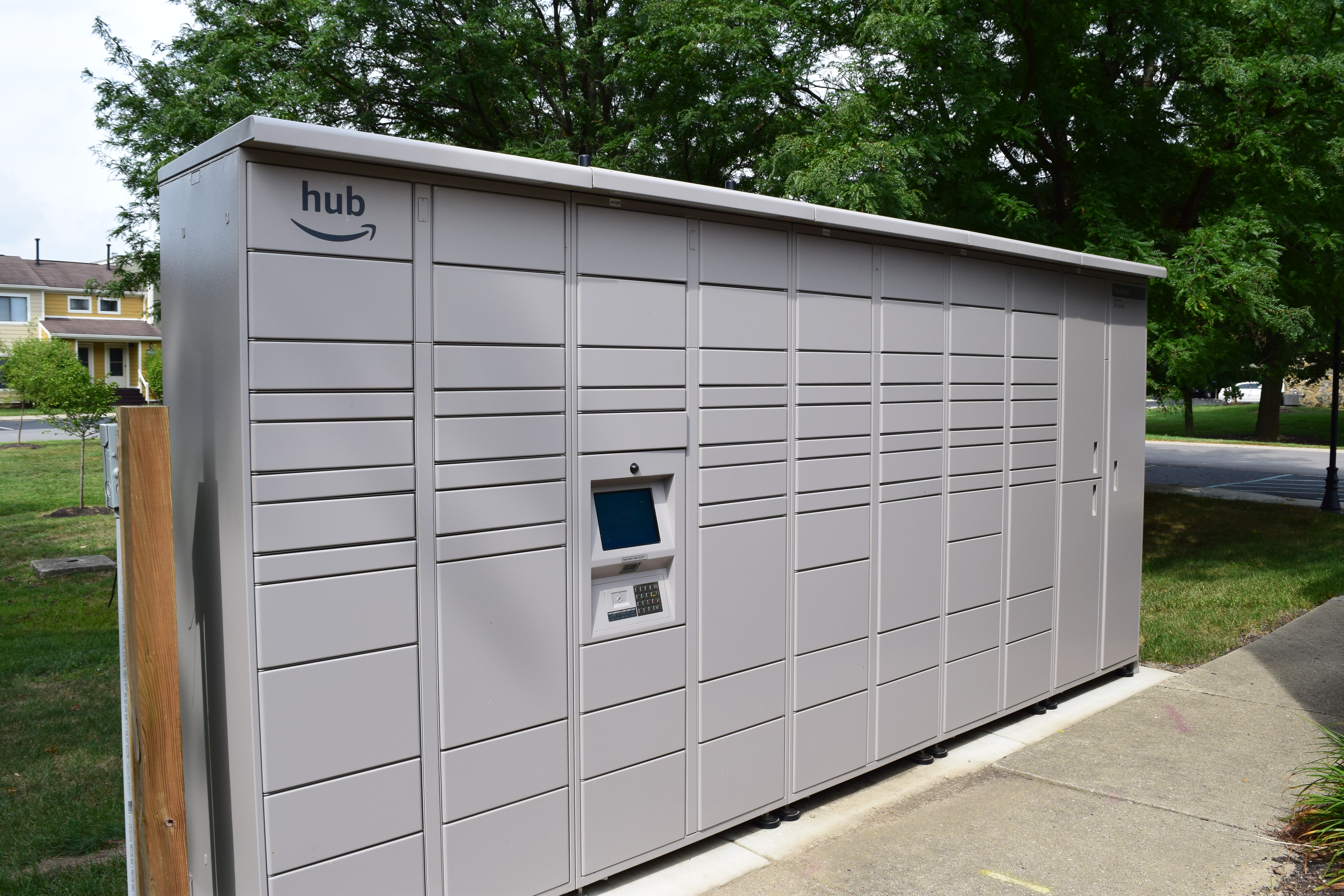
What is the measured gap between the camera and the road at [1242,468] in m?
19.5

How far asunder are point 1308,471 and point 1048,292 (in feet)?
67.9

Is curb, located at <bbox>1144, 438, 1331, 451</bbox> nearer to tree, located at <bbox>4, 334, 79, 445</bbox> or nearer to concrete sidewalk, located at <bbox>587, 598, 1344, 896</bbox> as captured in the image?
concrete sidewalk, located at <bbox>587, 598, 1344, 896</bbox>

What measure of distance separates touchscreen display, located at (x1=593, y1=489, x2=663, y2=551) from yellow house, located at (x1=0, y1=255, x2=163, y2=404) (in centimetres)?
3960

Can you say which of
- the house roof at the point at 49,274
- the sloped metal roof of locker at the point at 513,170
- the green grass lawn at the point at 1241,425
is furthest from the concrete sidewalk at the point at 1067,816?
the house roof at the point at 49,274

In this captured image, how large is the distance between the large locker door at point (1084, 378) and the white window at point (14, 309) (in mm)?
47565

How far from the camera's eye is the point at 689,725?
416 cm

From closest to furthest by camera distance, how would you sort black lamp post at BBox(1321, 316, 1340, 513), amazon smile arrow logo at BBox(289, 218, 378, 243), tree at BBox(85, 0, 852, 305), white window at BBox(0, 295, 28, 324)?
amazon smile arrow logo at BBox(289, 218, 378, 243)
tree at BBox(85, 0, 852, 305)
black lamp post at BBox(1321, 316, 1340, 513)
white window at BBox(0, 295, 28, 324)

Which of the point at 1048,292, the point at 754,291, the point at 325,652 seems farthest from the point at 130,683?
the point at 1048,292

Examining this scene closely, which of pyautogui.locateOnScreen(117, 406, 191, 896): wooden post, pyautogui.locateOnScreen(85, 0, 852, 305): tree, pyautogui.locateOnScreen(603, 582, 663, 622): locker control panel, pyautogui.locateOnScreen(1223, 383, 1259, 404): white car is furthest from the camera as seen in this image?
pyautogui.locateOnScreen(1223, 383, 1259, 404): white car

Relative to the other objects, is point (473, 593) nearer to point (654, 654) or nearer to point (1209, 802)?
point (654, 654)

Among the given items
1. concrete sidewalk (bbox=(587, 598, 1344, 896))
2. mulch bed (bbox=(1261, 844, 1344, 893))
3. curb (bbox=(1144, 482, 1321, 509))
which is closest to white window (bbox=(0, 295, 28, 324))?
curb (bbox=(1144, 482, 1321, 509))

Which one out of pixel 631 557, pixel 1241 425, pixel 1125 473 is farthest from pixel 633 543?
pixel 1241 425

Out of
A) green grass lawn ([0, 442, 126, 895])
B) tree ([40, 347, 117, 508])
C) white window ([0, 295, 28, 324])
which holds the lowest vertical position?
green grass lawn ([0, 442, 126, 895])

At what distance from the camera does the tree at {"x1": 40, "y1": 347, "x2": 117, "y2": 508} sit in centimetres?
1478
